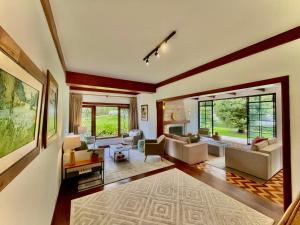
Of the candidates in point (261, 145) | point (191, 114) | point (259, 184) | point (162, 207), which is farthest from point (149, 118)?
point (259, 184)

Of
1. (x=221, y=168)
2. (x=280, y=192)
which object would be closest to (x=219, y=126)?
(x=221, y=168)

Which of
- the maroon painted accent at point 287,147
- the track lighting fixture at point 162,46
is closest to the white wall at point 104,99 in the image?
the track lighting fixture at point 162,46

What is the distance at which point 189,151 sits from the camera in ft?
14.1

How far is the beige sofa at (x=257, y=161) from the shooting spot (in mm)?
3270

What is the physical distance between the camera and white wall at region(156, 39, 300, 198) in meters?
2.14

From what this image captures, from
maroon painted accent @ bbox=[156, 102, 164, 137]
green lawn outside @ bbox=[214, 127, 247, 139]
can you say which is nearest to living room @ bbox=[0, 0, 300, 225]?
maroon painted accent @ bbox=[156, 102, 164, 137]

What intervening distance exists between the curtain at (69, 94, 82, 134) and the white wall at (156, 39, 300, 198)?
5.25 metres

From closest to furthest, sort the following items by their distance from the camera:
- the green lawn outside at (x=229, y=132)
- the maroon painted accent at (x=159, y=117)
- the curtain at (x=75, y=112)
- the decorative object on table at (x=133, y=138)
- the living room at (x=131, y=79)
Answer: the living room at (x=131, y=79) → the maroon painted accent at (x=159, y=117) → the curtain at (x=75, y=112) → the decorative object on table at (x=133, y=138) → the green lawn outside at (x=229, y=132)

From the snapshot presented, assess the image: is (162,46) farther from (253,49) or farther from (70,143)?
(70,143)

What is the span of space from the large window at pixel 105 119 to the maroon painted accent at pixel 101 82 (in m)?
2.60

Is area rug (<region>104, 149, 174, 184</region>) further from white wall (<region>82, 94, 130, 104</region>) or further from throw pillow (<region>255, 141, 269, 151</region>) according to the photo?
white wall (<region>82, 94, 130, 104</region>)

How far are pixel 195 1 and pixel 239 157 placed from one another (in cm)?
378

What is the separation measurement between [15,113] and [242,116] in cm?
809

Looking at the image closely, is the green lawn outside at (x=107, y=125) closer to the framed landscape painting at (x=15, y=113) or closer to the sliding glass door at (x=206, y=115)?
the sliding glass door at (x=206, y=115)
